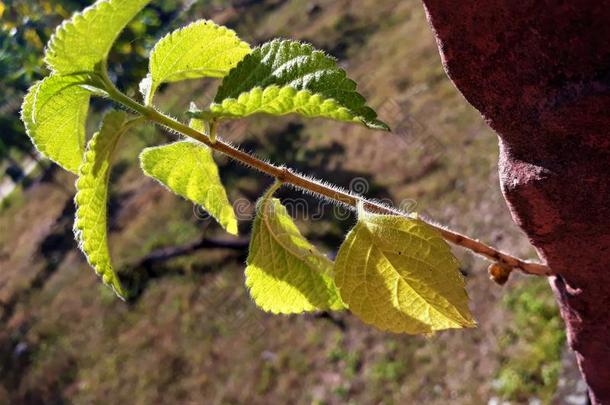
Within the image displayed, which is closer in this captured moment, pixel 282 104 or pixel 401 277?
pixel 282 104

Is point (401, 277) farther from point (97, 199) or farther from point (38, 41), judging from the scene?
point (38, 41)

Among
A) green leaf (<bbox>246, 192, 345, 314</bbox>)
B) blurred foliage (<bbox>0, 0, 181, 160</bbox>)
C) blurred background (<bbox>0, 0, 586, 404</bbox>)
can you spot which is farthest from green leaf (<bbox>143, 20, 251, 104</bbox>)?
blurred foliage (<bbox>0, 0, 181, 160</bbox>)

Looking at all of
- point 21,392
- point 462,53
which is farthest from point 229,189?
point 462,53

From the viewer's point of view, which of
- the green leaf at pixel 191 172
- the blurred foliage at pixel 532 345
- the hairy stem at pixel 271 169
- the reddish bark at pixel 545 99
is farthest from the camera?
the blurred foliage at pixel 532 345

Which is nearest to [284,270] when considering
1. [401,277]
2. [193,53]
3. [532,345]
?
[401,277]

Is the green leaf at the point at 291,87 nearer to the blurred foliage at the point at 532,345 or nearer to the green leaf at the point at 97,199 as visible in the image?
the green leaf at the point at 97,199

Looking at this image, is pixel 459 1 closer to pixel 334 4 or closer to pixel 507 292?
pixel 507 292

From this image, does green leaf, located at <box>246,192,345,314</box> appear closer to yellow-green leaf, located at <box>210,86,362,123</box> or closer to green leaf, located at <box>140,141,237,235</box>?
green leaf, located at <box>140,141,237,235</box>

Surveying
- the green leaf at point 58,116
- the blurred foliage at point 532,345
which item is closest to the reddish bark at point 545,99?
the green leaf at point 58,116
